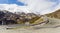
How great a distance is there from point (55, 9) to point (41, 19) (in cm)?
42

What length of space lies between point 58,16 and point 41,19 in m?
0.41

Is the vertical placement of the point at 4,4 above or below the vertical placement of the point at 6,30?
above

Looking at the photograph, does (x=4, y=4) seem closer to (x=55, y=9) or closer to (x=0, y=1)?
(x=0, y=1)

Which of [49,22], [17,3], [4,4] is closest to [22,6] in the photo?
[17,3]

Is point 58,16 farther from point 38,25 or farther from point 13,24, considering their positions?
point 13,24

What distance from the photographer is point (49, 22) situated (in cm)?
416

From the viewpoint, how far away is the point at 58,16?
4.20 meters

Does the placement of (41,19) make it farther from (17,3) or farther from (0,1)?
(0,1)

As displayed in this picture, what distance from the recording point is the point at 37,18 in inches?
164

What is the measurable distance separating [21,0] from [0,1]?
1.60 ft

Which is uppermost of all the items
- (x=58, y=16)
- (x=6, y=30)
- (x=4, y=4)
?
(x=4, y=4)

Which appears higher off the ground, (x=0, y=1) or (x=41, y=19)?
(x=0, y=1)

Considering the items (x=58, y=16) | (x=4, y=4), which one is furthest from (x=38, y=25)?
(x=4, y=4)

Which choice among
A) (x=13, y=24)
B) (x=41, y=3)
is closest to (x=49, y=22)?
(x=41, y=3)
